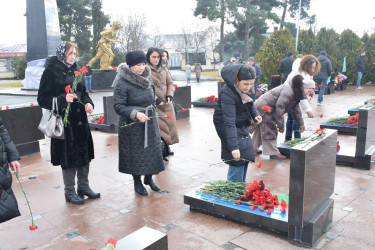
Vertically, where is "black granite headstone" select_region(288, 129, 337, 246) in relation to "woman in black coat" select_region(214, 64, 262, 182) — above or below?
below

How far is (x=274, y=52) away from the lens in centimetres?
1487

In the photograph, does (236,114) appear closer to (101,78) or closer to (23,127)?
(23,127)

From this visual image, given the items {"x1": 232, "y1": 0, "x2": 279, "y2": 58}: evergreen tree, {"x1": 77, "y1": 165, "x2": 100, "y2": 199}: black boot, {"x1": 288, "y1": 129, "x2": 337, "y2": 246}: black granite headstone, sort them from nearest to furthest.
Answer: {"x1": 288, "y1": 129, "x2": 337, "y2": 246}: black granite headstone < {"x1": 77, "y1": 165, "x2": 100, "y2": 199}: black boot < {"x1": 232, "y1": 0, "x2": 279, "y2": 58}: evergreen tree

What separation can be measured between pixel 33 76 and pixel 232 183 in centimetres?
1897

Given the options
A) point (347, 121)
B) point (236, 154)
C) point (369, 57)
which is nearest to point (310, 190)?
point (236, 154)

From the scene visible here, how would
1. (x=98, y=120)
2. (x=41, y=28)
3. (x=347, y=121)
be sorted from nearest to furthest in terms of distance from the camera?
(x=347, y=121) < (x=98, y=120) < (x=41, y=28)

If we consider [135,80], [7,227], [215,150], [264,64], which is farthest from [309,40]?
[7,227]

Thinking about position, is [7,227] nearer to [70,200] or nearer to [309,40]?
[70,200]

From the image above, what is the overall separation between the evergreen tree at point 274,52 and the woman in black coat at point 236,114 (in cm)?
1188

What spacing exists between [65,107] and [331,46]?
18.3 metres

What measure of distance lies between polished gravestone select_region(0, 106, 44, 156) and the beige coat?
250 centimetres

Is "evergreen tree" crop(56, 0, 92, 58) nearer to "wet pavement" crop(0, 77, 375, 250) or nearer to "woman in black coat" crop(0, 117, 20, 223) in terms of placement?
"wet pavement" crop(0, 77, 375, 250)

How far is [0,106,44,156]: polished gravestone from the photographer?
607cm

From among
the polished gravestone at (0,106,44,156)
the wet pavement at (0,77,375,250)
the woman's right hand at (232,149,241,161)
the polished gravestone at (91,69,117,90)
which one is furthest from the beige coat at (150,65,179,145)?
the polished gravestone at (91,69,117,90)
